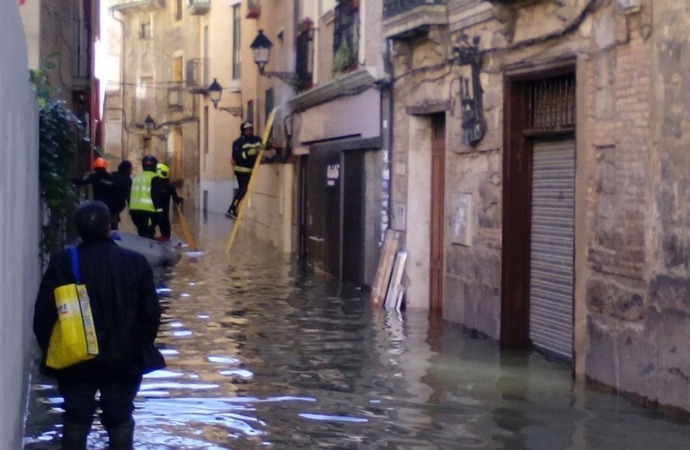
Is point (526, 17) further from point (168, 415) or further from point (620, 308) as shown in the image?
point (168, 415)

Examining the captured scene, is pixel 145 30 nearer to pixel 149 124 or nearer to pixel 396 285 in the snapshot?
pixel 149 124

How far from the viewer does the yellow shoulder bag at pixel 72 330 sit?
5.85m

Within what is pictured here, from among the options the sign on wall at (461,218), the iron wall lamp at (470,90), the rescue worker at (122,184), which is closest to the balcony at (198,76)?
the rescue worker at (122,184)

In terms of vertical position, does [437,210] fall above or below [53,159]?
below

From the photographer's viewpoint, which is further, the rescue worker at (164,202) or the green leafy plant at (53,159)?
the rescue worker at (164,202)

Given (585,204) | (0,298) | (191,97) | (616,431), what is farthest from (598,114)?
(191,97)

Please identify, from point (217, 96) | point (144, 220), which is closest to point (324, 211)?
point (144, 220)

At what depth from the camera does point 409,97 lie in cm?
1539

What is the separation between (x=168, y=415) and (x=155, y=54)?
4968cm

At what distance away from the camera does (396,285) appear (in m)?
15.2

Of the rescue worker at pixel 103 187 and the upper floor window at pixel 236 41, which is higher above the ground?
the upper floor window at pixel 236 41

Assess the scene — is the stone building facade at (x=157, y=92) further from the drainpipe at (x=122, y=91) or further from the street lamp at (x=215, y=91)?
the street lamp at (x=215, y=91)

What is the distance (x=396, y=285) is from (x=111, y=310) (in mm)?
9360

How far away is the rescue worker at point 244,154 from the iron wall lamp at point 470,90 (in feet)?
46.1
